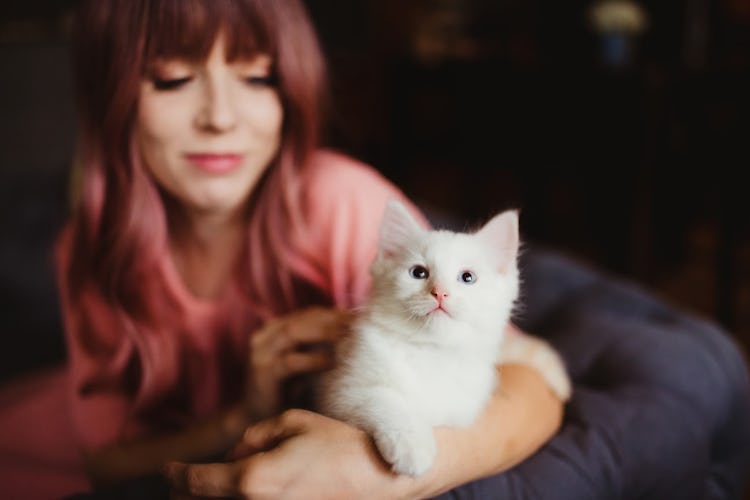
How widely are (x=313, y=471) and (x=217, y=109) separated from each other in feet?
1.82

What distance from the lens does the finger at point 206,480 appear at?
0.73 meters

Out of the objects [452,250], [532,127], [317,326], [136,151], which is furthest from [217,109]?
[532,127]

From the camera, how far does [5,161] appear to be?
2.28m

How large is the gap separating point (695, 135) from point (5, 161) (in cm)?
268

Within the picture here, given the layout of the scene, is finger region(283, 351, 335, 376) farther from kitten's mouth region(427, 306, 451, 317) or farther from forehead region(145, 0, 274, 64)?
forehead region(145, 0, 274, 64)

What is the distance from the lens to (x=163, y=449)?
114 centimetres

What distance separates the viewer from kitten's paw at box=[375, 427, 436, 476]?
689mm

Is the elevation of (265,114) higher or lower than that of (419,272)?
higher

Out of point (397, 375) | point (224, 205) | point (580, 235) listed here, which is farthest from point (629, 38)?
point (397, 375)

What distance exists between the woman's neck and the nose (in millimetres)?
273

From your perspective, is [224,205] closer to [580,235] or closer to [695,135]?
[695,135]

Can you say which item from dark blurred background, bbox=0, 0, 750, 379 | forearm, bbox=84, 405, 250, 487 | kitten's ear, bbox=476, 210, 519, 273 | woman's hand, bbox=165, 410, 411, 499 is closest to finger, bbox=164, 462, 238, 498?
woman's hand, bbox=165, 410, 411, 499

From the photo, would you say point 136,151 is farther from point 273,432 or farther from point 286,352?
point 273,432

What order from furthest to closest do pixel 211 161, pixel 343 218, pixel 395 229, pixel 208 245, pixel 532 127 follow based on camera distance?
pixel 532 127, pixel 208 245, pixel 343 218, pixel 211 161, pixel 395 229
